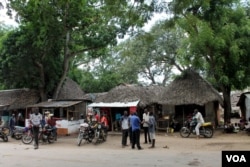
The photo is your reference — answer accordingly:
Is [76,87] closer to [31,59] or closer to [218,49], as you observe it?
[31,59]

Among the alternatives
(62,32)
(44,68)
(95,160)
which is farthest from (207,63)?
(95,160)

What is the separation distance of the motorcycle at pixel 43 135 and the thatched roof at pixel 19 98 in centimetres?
931

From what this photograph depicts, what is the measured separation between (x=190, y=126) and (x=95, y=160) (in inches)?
392

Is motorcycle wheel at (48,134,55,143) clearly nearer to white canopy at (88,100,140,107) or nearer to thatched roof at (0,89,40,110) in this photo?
white canopy at (88,100,140,107)

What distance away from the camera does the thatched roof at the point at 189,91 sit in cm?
2362

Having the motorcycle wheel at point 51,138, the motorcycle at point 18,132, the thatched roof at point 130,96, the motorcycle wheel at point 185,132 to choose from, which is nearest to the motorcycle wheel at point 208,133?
the motorcycle wheel at point 185,132

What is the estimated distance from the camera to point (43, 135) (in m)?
19.5

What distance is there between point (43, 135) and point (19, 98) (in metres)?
11.3

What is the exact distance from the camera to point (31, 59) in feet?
86.7

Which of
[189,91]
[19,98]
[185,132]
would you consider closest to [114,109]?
[189,91]

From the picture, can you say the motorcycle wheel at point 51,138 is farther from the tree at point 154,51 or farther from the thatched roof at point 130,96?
the tree at point 154,51

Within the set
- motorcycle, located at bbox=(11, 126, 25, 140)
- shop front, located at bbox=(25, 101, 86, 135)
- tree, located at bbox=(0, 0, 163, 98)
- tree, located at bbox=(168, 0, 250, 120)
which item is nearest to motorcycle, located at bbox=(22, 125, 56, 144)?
motorcycle, located at bbox=(11, 126, 25, 140)

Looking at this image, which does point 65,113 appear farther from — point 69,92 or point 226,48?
point 226,48

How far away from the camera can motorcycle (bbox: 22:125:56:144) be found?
1942cm
